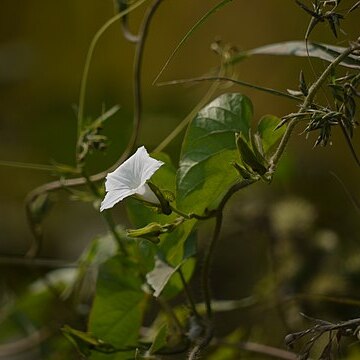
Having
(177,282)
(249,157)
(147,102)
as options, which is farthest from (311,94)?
(147,102)

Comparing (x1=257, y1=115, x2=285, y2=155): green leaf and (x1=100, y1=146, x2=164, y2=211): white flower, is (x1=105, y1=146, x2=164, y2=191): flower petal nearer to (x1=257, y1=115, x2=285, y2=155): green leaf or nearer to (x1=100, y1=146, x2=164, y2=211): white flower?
(x1=100, y1=146, x2=164, y2=211): white flower

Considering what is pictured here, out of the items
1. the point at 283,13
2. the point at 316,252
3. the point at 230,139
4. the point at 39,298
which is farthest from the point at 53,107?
the point at 230,139

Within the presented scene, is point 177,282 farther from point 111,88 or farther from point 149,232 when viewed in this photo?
point 111,88

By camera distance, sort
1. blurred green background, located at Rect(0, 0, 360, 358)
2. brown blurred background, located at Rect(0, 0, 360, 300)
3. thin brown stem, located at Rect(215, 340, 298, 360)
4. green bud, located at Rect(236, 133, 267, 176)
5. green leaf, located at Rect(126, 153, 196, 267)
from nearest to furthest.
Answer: green bud, located at Rect(236, 133, 267, 176), green leaf, located at Rect(126, 153, 196, 267), thin brown stem, located at Rect(215, 340, 298, 360), blurred green background, located at Rect(0, 0, 360, 358), brown blurred background, located at Rect(0, 0, 360, 300)

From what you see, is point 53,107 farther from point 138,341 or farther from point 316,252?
point 138,341

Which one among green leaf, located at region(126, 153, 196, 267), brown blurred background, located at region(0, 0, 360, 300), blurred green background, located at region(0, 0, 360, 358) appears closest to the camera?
green leaf, located at region(126, 153, 196, 267)

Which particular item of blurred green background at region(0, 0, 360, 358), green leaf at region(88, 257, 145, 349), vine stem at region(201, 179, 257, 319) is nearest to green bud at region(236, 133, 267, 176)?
vine stem at region(201, 179, 257, 319)
